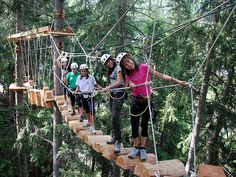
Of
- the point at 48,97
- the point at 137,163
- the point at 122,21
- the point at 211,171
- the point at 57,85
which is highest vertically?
the point at 122,21

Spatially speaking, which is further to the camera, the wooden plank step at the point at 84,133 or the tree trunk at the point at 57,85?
the tree trunk at the point at 57,85

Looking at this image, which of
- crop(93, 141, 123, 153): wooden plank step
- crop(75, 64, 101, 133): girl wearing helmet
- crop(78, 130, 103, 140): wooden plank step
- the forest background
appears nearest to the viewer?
crop(93, 141, 123, 153): wooden plank step

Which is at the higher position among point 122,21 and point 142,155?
point 122,21

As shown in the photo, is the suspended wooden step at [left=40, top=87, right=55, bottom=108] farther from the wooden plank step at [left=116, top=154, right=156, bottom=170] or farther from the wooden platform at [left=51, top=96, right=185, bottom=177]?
the wooden plank step at [left=116, top=154, right=156, bottom=170]

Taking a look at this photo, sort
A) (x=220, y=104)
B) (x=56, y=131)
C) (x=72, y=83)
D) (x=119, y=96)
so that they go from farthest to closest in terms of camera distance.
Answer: (x=56, y=131), (x=220, y=104), (x=72, y=83), (x=119, y=96)

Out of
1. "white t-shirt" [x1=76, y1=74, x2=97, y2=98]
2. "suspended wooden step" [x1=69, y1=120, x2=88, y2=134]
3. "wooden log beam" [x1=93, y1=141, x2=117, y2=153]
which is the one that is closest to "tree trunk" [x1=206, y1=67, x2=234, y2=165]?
"suspended wooden step" [x1=69, y1=120, x2=88, y2=134]

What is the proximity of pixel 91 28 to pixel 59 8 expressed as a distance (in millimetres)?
900

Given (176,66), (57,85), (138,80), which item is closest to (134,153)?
(138,80)

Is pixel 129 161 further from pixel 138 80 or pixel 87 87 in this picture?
pixel 87 87

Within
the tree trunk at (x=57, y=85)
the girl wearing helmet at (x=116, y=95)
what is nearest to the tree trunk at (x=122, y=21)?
the tree trunk at (x=57, y=85)

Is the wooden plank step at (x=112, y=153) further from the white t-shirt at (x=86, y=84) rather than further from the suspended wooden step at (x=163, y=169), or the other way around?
the white t-shirt at (x=86, y=84)

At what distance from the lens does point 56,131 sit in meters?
7.50

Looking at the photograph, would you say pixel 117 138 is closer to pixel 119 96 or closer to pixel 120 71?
pixel 119 96

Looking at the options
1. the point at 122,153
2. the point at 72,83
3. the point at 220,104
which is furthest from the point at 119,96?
the point at 220,104
